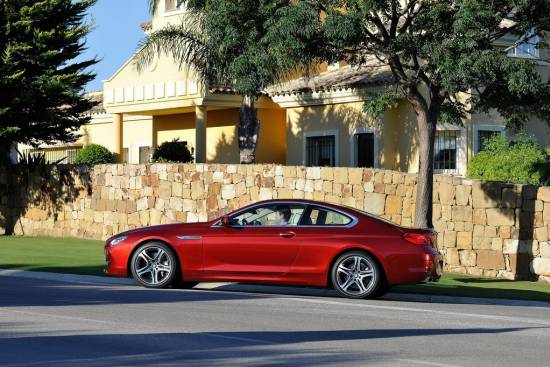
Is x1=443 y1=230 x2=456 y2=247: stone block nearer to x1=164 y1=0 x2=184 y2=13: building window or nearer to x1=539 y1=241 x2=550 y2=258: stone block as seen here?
x1=539 y1=241 x2=550 y2=258: stone block

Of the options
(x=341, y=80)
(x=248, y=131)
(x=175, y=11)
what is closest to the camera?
(x=248, y=131)

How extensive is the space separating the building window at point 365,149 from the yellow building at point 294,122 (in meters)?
0.02

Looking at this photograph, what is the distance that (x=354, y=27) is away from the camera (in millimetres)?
18906

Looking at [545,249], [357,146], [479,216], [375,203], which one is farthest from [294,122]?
[545,249]

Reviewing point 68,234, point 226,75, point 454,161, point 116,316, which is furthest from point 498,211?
point 68,234

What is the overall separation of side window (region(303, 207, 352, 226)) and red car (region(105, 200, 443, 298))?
1 cm

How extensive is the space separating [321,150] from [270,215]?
16281mm

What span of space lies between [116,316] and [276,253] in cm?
387

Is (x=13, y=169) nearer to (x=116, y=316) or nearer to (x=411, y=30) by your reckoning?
(x=411, y=30)

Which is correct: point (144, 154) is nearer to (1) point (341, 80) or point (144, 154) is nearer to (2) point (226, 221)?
(1) point (341, 80)

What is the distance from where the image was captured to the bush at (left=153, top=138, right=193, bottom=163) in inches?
1332

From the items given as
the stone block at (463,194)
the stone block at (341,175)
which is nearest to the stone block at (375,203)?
the stone block at (341,175)

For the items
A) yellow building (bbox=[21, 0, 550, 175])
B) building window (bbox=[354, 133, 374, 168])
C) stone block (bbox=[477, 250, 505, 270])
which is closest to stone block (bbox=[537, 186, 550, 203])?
stone block (bbox=[477, 250, 505, 270])

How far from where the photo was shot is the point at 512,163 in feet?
83.4
